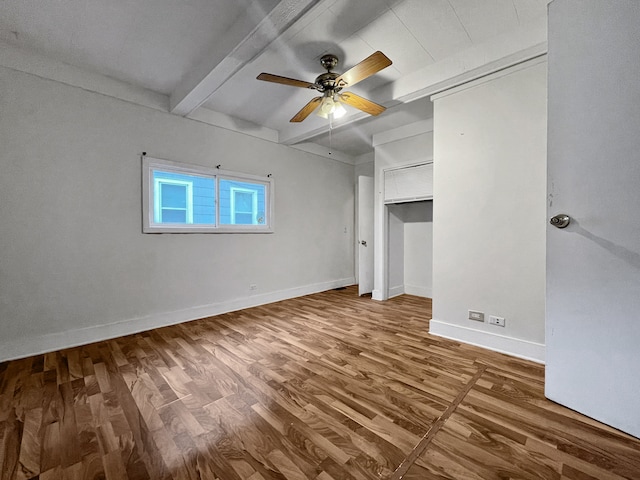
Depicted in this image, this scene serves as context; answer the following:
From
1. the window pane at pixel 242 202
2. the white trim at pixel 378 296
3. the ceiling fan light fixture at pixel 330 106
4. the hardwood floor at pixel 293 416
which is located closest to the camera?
the hardwood floor at pixel 293 416

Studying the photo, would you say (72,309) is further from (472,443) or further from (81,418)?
(472,443)

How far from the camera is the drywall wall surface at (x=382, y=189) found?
3.77 m

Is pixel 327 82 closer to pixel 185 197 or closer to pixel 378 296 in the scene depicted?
pixel 185 197

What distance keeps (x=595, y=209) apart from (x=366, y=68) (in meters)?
1.78

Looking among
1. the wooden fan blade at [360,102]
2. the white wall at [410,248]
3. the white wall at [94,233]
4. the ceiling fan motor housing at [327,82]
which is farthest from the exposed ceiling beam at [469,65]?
the white wall at [94,233]

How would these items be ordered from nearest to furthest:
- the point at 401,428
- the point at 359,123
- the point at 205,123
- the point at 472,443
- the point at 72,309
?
the point at 472,443, the point at 401,428, the point at 72,309, the point at 205,123, the point at 359,123

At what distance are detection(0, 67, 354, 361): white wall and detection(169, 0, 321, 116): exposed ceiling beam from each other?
0.66 meters

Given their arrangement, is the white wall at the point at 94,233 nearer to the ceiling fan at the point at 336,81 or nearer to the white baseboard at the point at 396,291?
the ceiling fan at the point at 336,81

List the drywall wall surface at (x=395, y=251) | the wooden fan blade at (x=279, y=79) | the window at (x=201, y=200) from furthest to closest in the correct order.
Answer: the drywall wall surface at (x=395, y=251) < the window at (x=201, y=200) < the wooden fan blade at (x=279, y=79)

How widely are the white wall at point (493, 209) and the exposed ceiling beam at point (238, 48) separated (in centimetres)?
175

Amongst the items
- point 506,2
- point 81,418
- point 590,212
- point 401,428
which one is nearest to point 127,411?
point 81,418

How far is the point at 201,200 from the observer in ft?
11.3

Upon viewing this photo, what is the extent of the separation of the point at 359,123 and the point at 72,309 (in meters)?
3.99

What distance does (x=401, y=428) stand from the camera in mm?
1413
